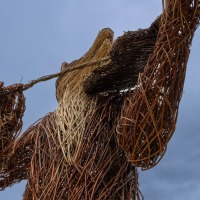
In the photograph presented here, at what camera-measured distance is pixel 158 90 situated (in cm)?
249

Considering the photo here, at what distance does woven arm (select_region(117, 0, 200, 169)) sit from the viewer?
249 centimetres

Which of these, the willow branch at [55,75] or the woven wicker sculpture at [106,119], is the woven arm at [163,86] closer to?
the woven wicker sculpture at [106,119]

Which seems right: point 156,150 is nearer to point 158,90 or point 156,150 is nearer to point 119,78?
point 158,90

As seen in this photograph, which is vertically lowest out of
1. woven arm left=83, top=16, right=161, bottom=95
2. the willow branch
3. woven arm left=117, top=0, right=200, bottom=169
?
woven arm left=117, top=0, right=200, bottom=169

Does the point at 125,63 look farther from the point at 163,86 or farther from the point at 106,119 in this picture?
the point at 163,86

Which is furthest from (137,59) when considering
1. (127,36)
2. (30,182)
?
(30,182)

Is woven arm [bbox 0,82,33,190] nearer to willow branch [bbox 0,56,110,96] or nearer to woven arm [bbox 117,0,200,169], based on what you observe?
willow branch [bbox 0,56,110,96]

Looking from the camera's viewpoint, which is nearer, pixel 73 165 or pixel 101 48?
pixel 73 165

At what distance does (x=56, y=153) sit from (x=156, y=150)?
57 centimetres

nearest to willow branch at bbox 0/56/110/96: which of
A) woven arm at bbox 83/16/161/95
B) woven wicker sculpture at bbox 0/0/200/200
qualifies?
woven wicker sculpture at bbox 0/0/200/200

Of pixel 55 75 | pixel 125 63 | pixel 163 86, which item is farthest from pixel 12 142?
pixel 163 86

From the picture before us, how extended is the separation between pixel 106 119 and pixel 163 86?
52cm

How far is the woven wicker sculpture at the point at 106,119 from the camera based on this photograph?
2508 millimetres

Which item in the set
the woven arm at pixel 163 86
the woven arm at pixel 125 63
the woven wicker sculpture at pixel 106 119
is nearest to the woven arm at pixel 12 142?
the woven wicker sculpture at pixel 106 119
